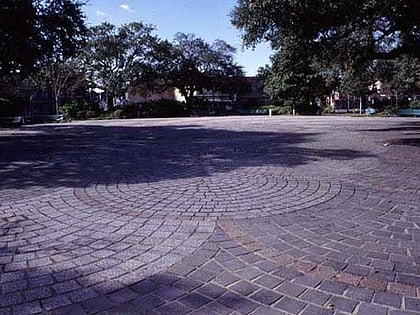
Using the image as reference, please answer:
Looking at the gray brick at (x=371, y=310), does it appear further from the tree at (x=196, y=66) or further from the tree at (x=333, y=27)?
the tree at (x=196, y=66)

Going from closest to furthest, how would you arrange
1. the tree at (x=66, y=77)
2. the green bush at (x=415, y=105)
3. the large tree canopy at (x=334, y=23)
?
the large tree canopy at (x=334, y=23), the tree at (x=66, y=77), the green bush at (x=415, y=105)

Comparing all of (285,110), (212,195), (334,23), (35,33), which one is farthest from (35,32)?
(285,110)

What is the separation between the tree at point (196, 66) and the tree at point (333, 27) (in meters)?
33.4

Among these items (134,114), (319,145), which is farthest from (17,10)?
(134,114)

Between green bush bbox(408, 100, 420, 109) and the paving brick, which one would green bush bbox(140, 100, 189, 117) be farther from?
the paving brick

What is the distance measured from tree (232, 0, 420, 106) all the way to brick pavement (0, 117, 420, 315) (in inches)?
232

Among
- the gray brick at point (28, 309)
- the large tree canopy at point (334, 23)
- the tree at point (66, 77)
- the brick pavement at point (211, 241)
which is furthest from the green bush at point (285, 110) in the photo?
the gray brick at point (28, 309)

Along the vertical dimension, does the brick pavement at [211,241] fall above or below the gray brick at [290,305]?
above

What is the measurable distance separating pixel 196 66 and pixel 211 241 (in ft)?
164

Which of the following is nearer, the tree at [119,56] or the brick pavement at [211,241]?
the brick pavement at [211,241]

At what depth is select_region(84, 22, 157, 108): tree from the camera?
44.0 m

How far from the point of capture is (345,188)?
6398 millimetres

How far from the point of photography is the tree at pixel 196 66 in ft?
164

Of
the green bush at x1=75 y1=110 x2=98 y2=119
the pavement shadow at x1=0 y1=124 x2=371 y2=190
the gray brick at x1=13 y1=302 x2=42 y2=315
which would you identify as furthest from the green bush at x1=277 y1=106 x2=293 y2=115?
the gray brick at x1=13 y1=302 x2=42 y2=315
